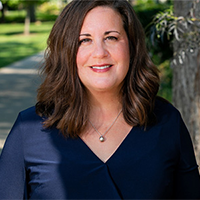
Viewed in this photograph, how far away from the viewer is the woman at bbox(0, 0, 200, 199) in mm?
2086

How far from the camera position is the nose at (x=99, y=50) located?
2.10 meters

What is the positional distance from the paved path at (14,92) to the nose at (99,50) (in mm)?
3196

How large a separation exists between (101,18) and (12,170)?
88cm

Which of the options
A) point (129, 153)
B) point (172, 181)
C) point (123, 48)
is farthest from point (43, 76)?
point (172, 181)

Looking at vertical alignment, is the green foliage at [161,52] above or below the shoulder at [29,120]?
below

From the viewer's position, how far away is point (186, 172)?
2.22 metres

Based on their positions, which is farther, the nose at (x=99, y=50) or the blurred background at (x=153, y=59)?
the blurred background at (x=153, y=59)

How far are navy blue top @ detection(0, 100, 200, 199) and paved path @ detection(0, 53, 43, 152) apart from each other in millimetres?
3205

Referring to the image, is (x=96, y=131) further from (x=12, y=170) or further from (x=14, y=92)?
(x=14, y=92)

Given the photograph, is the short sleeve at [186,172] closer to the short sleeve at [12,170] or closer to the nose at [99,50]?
the nose at [99,50]

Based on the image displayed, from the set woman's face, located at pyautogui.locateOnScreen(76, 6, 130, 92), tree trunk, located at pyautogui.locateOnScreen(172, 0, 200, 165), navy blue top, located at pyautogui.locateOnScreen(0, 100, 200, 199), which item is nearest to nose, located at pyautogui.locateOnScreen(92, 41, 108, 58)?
woman's face, located at pyautogui.locateOnScreen(76, 6, 130, 92)

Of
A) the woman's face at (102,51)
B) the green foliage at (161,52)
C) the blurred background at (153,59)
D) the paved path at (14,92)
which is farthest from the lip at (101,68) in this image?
the green foliage at (161,52)

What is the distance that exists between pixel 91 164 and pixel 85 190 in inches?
5.0

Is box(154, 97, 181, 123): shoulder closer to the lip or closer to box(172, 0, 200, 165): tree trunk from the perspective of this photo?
the lip
